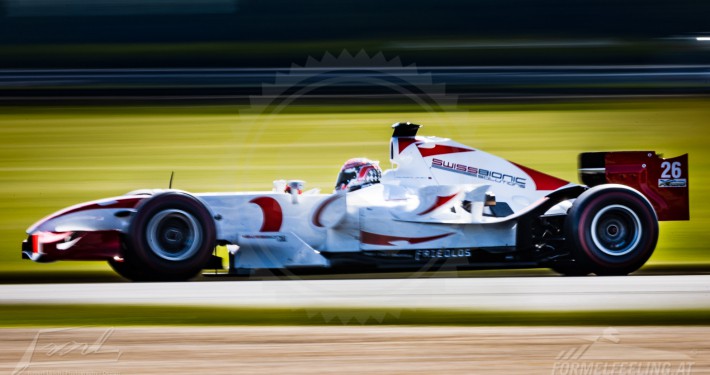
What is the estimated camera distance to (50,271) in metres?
7.07

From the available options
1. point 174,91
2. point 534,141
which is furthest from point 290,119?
point 534,141

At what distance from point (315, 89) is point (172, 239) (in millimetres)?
7937

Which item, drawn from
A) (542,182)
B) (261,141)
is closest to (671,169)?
(542,182)

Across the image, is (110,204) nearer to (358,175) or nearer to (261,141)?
(358,175)

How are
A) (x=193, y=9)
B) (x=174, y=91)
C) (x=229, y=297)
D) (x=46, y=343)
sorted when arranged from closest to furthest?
(x=46, y=343), (x=229, y=297), (x=174, y=91), (x=193, y=9)

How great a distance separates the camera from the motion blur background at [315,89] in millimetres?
10898

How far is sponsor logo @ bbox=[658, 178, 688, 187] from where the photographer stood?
664 centimetres

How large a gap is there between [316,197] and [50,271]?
2.23 meters

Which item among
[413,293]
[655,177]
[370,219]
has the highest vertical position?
[655,177]

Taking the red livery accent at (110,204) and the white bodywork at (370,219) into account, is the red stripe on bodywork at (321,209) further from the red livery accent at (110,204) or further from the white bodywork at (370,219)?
the red livery accent at (110,204)

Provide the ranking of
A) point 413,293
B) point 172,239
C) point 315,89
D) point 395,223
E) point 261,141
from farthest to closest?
point 315,89
point 261,141
point 395,223
point 172,239
point 413,293

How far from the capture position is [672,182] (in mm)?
6645

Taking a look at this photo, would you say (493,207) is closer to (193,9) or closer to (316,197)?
(316,197)

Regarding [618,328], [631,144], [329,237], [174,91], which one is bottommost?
[618,328]
